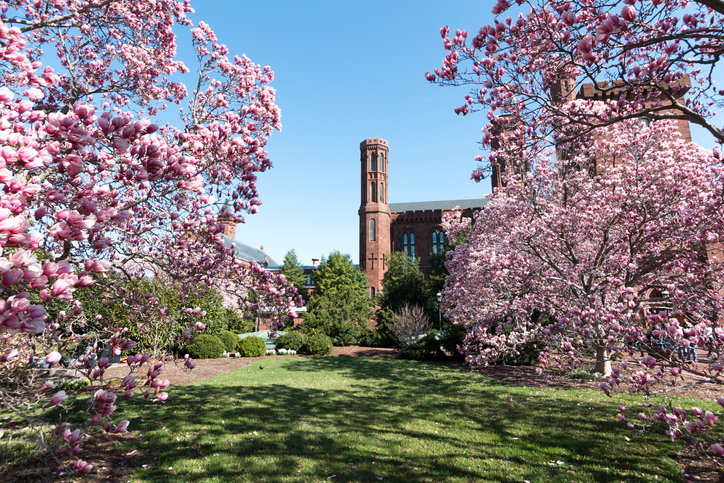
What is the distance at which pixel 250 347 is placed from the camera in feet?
63.5

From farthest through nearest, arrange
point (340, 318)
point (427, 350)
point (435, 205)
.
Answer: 1. point (435, 205)
2. point (340, 318)
3. point (427, 350)

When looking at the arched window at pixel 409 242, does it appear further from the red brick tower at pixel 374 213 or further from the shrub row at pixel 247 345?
the shrub row at pixel 247 345

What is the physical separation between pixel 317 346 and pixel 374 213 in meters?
29.3

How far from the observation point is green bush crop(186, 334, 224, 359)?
17.6 metres

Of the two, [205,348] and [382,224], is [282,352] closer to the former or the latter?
[205,348]

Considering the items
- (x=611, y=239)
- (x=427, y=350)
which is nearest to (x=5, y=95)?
(x=611, y=239)

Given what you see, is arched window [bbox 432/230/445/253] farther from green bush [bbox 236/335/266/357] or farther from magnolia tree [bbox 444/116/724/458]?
magnolia tree [bbox 444/116/724/458]

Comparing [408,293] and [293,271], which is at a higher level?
[293,271]

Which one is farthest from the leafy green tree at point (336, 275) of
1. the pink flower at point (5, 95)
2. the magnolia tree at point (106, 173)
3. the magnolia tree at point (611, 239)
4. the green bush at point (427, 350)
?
the pink flower at point (5, 95)

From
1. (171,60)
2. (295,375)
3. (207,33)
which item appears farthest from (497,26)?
(295,375)

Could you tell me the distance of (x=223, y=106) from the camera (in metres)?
6.39

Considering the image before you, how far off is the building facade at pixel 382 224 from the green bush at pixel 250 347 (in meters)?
26.4

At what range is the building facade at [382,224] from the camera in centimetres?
4600

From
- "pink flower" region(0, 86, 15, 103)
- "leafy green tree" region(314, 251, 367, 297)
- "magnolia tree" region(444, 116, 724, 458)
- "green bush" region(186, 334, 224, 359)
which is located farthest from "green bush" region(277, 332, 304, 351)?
"pink flower" region(0, 86, 15, 103)
